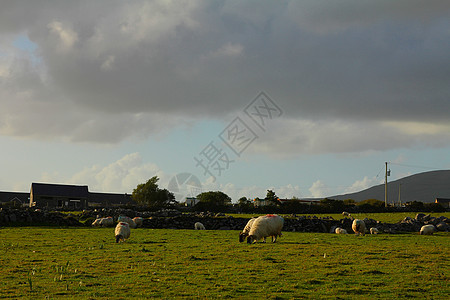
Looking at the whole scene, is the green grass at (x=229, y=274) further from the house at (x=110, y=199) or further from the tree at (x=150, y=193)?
the house at (x=110, y=199)

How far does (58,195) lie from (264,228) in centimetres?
10965

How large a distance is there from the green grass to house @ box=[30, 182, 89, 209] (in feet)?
345

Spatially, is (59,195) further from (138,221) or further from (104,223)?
(138,221)

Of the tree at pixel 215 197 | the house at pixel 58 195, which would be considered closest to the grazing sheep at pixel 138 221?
the tree at pixel 215 197

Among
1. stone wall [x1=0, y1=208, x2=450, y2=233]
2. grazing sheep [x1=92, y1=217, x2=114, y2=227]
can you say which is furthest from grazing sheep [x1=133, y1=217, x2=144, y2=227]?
grazing sheep [x1=92, y1=217, x2=114, y2=227]

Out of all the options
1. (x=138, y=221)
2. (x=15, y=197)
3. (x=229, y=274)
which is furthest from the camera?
(x=15, y=197)

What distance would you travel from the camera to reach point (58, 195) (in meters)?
124

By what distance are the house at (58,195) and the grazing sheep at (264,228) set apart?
10371cm

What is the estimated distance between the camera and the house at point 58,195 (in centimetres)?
12025

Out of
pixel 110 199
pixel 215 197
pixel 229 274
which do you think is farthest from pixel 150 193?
pixel 229 274

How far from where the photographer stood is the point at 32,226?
48188 millimetres

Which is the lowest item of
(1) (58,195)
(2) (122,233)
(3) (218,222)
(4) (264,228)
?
(3) (218,222)

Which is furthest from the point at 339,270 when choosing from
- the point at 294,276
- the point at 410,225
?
the point at 410,225

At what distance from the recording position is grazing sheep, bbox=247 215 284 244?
2538cm
